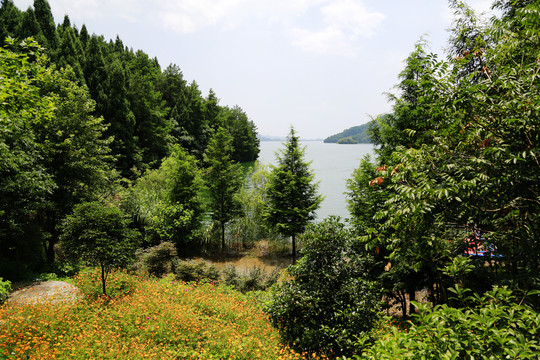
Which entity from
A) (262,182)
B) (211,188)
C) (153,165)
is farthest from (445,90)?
(153,165)

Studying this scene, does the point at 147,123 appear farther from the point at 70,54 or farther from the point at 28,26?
the point at 28,26

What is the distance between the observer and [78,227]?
8.84m

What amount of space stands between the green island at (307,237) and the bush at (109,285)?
0.07m

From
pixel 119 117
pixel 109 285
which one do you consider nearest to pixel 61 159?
pixel 109 285

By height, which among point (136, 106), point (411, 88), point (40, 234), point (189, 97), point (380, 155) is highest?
point (189, 97)

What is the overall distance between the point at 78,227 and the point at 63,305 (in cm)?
232

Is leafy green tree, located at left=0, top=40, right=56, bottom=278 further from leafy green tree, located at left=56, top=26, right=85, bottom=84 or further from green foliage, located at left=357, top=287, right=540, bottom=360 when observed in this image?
leafy green tree, located at left=56, top=26, right=85, bottom=84

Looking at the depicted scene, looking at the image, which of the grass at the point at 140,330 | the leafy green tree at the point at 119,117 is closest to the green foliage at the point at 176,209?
the grass at the point at 140,330

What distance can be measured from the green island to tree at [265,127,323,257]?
0.38 ft

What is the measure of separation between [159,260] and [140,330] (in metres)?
7.31

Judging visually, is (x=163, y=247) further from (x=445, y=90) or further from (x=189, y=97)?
(x=189, y=97)

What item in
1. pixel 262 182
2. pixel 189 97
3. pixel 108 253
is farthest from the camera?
pixel 189 97

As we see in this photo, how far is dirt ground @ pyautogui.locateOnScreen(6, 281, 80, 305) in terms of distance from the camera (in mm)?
8413

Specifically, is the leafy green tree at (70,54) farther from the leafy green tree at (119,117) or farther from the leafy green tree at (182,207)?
the leafy green tree at (182,207)
